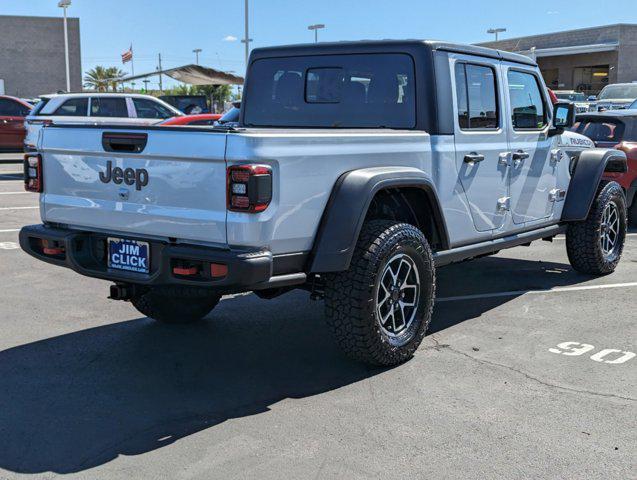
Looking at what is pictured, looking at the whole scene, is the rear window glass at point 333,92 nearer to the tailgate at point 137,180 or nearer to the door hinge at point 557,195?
the tailgate at point 137,180

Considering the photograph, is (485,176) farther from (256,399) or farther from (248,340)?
(256,399)

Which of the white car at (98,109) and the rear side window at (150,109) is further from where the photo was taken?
the rear side window at (150,109)

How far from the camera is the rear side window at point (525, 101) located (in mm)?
6055

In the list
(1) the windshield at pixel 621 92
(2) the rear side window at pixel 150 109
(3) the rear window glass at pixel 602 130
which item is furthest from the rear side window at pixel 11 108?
(1) the windshield at pixel 621 92

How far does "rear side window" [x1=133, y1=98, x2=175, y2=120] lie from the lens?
1727cm

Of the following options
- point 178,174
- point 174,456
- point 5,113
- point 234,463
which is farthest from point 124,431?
point 5,113

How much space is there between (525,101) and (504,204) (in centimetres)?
103

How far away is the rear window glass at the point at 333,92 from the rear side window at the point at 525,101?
1209 millimetres

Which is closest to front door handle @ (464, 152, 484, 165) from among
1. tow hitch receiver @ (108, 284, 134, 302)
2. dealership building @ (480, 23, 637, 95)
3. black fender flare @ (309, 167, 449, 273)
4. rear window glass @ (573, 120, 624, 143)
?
black fender flare @ (309, 167, 449, 273)

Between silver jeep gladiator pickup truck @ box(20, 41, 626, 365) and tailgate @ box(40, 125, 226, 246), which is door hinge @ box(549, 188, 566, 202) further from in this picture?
tailgate @ box(40, 125, 226, 246)

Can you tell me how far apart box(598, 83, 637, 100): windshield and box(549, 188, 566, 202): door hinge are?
20.7 metres

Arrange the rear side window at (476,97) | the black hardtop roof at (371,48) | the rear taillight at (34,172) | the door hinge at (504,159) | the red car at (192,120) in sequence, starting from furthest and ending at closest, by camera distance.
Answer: the red car at (192,120), the door hinge at (504,159), the rear side window at (476,97), the black hardtop roof at (371,48), the rear taillight at (34,172)

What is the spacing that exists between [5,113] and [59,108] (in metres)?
3.64

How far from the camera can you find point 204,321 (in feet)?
18.9
